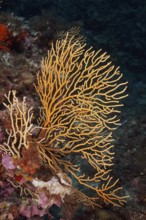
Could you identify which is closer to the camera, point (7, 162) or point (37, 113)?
point (7, 162)

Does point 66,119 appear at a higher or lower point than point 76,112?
lower

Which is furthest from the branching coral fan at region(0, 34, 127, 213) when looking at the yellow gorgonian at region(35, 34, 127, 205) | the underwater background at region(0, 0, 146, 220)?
the underwater background at region(0, 0, 146, 220)

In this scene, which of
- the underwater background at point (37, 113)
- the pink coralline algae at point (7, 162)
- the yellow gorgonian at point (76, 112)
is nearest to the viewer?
the pink coralline algae at point (7, 162)

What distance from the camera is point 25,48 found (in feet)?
18.9

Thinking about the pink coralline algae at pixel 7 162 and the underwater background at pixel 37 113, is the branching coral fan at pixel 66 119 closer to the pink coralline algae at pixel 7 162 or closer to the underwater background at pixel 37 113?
the pink coralline algae at pixel 7 162

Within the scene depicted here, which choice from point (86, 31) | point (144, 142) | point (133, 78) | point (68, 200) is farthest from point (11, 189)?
point (86, 31)

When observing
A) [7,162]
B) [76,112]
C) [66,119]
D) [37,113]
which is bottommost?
[7,162]

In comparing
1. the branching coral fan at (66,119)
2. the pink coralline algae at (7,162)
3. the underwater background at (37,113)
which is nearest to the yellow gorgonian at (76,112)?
the branching coral fan at (66,119)

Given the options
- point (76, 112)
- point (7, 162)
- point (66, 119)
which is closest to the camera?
point (7, 162)

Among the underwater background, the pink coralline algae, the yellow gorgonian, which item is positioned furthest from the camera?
the underwater background

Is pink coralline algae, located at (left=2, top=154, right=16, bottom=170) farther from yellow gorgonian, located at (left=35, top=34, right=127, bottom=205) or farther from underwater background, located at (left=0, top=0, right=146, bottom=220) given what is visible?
yellow gorgonian, located at (left=35, top=34, right=127, bottom=205)

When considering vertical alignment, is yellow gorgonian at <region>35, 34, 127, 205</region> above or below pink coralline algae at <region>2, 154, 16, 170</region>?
above

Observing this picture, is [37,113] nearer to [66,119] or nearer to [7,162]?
[66,119]

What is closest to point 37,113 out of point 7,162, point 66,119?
point 66,119
